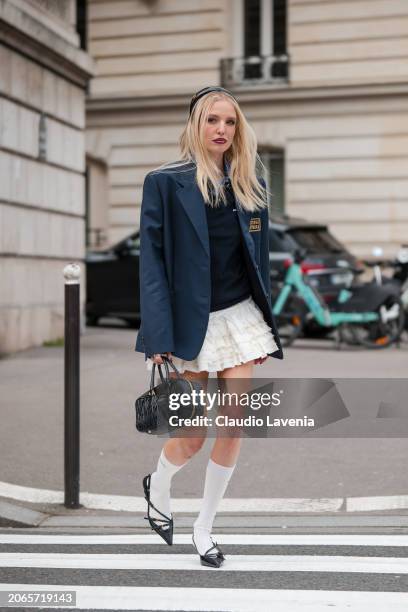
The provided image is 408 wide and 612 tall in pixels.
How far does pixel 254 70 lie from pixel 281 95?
1.00 m

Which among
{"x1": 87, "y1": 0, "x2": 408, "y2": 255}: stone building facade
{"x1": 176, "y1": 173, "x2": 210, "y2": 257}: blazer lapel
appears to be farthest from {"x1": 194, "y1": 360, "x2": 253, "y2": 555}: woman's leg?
{"x1": 87, "y1": 0, "x2": 408, "y2": 255}: stone building facade

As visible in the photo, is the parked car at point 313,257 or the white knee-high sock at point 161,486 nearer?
A: the white knee-high sock at point 161,486

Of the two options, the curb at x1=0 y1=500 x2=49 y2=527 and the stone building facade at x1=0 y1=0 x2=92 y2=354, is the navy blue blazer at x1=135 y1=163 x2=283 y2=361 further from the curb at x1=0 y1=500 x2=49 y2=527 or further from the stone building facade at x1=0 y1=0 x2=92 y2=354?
the stone building facade at x1=0 y1=0 x2=92 y2=354

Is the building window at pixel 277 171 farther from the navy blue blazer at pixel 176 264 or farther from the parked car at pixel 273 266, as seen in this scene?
the navy blue blazer at pixel 176 264

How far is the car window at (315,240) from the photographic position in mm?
15656

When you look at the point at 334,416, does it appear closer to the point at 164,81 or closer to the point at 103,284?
the point at 103,284

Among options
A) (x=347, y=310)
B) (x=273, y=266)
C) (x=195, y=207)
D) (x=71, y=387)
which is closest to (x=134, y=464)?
(x=71, y=387)

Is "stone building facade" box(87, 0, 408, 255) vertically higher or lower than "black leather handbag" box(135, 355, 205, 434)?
higher

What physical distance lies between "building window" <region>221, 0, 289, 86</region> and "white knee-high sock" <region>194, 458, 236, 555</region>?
19.6 meters

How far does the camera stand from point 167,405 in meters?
4.52

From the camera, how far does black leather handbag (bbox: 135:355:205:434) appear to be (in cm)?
449

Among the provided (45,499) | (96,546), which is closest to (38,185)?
(45,499)

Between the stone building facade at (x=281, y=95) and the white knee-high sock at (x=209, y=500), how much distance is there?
18.4 metres
